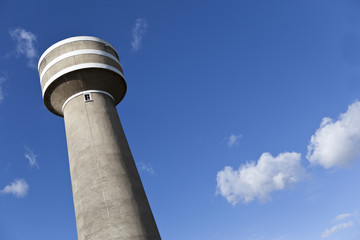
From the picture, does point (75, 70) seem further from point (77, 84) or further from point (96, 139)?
point (96, 139)

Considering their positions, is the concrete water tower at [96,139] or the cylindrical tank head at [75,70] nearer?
the concrete water tower at [96,139]

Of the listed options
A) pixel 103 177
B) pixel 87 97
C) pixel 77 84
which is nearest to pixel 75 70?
pixel 77 84

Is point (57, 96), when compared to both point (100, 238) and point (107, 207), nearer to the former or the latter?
point (107, 207)

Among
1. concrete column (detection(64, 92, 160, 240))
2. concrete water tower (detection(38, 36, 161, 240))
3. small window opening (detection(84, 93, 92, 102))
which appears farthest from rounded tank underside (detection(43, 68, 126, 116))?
concrete column (detection(64, 92, 160, 240))

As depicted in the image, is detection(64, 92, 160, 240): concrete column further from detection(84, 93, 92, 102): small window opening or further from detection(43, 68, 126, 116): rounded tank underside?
detection(43, 68, 126, 116): rounded tank underside

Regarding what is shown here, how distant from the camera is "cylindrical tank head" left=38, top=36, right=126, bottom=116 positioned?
17188 millimetres

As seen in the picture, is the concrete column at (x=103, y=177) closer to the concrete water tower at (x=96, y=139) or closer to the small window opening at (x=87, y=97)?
the concrete water tower at (x=96, y=139)

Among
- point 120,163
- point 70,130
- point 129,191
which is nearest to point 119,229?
point 129,191

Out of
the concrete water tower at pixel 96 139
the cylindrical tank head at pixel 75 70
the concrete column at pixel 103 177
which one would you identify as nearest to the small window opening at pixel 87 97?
the concrete water tower at pixel 96 139

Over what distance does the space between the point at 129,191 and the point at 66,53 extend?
8.10m

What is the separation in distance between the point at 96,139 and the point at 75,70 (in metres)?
3.78

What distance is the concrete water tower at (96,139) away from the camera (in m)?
14.1

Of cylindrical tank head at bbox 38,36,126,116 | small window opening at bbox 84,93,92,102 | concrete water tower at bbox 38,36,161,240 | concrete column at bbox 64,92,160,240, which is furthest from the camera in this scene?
small window opening at bbox 84,93,92,102

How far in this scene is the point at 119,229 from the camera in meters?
13.7
